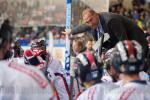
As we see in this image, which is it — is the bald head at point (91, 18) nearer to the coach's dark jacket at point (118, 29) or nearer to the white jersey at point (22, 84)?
the coach's dark jacket at point (118, 29)

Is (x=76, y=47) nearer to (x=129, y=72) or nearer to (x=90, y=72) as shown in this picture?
(x=90, y=72)

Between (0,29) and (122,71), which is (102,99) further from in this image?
(0,29)

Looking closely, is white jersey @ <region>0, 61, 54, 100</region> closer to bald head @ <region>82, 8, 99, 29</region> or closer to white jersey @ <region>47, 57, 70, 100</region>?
bald head @ <region>82, 8, 99, 29</region>

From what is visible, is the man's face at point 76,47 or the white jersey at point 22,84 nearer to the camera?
the white jersey at point 22,84

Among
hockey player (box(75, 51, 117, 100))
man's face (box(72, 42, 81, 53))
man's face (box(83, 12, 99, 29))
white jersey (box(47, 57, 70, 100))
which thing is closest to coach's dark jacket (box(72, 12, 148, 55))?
man's face (box(83, 12, 99, 29))

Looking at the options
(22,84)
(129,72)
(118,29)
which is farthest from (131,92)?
(118,29)

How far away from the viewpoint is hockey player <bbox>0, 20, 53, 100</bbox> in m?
3.26

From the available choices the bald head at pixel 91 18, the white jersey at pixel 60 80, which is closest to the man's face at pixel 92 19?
the bald head at pixel 91 18

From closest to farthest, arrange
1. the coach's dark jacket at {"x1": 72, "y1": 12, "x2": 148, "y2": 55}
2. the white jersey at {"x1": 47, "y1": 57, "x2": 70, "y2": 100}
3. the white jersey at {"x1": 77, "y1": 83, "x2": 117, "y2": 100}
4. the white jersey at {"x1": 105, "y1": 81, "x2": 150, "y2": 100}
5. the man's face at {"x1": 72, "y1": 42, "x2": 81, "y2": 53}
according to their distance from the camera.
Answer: the white jersey at {"x1": 105, "y1": 81, "x2": 150, "y2": 100} < the white jersey at {"x1": 77, "y1": 83, "x2": 117, "y2": 100} < the coach's dark jacket at {"x1": 72, "y1": 12, "x2": 148, "y2": 55} < the white jersey at {"x1": 47, "y1": 57, "x2": 70, "y2": 100} < the man's face at {"x1": 72, "y1": 42, "x2": 81, "y2": 53}

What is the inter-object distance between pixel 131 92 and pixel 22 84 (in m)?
0.75

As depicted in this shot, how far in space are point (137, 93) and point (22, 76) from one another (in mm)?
787

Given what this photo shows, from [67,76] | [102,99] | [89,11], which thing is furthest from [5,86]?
[67,76]

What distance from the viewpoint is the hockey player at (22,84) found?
3.26 m

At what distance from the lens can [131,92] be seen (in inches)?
138
